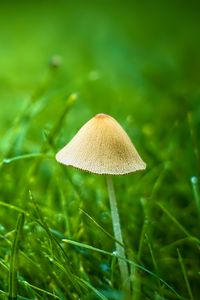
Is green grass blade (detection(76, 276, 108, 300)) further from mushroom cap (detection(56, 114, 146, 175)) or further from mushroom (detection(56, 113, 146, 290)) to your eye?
mushroom cap (detection(56, 114, 146, 175))

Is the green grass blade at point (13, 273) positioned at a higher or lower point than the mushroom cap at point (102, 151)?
lower

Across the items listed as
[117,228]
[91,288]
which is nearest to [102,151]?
[117,228]

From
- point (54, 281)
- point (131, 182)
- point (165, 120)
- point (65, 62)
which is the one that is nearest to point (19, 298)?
point (54, 281)

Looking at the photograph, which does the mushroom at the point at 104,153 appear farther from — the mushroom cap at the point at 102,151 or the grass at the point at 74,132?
the grass at the point at 74,132

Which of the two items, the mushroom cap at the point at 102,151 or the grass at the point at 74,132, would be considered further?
the grass at the point at 74,132

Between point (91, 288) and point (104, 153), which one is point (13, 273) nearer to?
point (91, 288)

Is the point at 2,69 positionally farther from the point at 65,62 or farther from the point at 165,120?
the point at 165,120

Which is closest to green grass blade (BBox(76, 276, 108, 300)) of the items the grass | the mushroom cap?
the grass

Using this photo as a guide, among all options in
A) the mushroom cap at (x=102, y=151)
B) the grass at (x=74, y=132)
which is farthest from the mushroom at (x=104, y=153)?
the grass at (x=74, y=132)
